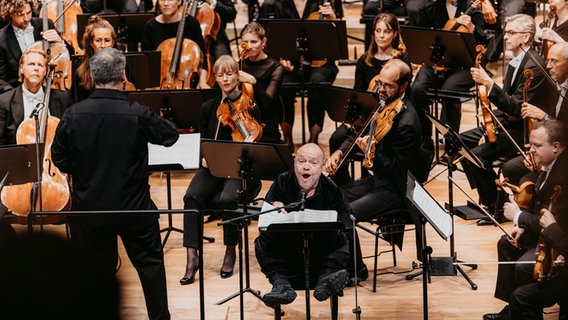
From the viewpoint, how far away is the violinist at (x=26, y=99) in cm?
526

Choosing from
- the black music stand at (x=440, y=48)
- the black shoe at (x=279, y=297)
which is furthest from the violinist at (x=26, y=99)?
the black music stand at (x=440, y=48)

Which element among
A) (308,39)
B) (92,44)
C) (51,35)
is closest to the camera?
(92,44)

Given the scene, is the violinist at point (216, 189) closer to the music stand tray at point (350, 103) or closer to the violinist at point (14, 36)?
the music stand tray at point (350, 103)

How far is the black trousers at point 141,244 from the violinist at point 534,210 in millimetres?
1697

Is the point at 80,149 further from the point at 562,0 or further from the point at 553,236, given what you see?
the point at 562,0

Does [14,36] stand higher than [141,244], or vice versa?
[14,36]

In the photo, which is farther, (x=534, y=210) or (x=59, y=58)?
(x=59, y=58)

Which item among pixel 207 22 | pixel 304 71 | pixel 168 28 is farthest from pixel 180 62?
pixel 304 71

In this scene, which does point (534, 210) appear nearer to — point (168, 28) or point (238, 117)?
point (238, 117)

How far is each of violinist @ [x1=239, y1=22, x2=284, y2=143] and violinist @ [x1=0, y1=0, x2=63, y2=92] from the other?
4.47 feet

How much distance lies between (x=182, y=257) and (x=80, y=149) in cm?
173

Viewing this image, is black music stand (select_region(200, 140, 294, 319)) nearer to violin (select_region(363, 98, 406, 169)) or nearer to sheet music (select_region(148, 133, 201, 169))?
sheet music (select_region(148, 133, 201, 169))

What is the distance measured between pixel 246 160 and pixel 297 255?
64 cm

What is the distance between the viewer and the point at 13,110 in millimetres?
5277
